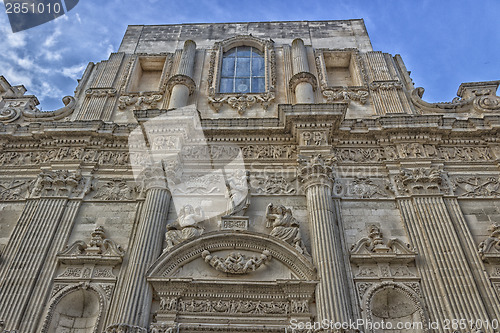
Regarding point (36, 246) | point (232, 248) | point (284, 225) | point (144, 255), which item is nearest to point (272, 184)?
point (284, 225)

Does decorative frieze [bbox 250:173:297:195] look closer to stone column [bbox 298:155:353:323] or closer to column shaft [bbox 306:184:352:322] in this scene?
stone column [bbox 298:155:353:323]

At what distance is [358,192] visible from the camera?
1000cm

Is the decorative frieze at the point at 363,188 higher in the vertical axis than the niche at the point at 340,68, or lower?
lower

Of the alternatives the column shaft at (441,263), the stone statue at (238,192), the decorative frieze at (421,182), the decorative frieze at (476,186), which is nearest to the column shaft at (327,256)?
the stone statue at (238,192)

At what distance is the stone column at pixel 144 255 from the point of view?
301 inches

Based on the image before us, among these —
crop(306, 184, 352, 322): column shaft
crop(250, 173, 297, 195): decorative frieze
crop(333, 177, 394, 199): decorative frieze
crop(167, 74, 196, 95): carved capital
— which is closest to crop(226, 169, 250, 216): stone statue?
crop(250, 173, 297, 195): decorative frieze

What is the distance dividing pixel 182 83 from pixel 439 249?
329 inches

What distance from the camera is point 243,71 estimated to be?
565 inches

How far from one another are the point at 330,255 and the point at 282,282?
43.2 inches

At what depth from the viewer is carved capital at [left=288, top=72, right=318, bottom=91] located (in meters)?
12.7

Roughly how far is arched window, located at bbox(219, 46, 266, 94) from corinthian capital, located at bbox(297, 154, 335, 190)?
4.12 metres

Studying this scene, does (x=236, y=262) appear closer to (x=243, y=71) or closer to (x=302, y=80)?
(x=302, y=80)

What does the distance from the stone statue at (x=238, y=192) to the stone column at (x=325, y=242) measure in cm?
133

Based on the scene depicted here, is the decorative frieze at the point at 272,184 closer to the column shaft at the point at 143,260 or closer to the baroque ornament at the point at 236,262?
the baroque ornament at the point at 236,262
